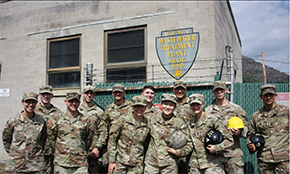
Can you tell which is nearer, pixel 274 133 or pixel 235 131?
pixel 235 131

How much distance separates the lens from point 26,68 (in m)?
8.48

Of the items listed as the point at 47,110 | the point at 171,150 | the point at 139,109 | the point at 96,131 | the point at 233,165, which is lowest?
the point at 233,165

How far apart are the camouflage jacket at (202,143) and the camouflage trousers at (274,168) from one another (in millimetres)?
836

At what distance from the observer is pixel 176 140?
11.6ft

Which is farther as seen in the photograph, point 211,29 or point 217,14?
point 217,14

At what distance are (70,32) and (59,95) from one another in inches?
82.3

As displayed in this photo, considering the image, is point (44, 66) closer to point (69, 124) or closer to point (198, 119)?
point (69, 124)

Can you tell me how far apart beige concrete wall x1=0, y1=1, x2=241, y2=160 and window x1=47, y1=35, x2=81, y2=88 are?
8.1 inches

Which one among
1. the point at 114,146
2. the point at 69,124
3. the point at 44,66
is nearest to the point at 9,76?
the point at 44,66

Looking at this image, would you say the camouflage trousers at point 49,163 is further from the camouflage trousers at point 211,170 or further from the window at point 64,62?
the window at point 64,62

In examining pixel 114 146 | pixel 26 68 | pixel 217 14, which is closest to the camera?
pixel 114 146

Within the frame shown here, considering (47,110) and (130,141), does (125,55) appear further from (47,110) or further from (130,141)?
(130,141)

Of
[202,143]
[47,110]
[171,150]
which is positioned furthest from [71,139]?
[202,143]

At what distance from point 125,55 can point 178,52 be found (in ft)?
5.60
